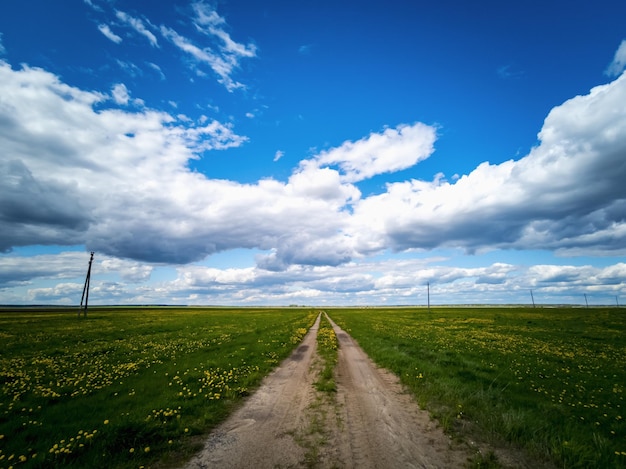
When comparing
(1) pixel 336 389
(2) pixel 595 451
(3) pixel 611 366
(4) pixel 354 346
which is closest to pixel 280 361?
(1) pixel 336 389

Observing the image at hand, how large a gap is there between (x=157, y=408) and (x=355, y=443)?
702 cm

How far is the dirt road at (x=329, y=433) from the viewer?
23.7 feet

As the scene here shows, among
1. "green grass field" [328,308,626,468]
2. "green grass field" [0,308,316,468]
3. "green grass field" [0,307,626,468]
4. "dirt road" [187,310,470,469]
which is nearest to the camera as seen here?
"dirt road" [187,310,470,469]

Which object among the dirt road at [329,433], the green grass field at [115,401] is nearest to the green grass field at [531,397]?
the dirt road at [329,433]

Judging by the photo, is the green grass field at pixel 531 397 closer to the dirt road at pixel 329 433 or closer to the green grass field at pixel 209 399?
the green grass field at pixel 209 399

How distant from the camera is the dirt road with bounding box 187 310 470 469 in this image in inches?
285

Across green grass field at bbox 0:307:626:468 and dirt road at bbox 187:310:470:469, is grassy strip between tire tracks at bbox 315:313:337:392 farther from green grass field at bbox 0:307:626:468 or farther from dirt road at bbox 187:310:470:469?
dirt road at bbox 187:310:470:469

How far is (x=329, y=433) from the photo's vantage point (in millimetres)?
8742

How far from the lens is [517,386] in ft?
46.4

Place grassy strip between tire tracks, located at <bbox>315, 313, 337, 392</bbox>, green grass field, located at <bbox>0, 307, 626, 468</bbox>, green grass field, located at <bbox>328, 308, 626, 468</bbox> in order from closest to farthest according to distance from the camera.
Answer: green grass field, located at <bbox>0, 307, 626, 468</bbox>
green grass field, located at <bbox>328, 308, 626, 468</bbox>
grassy strip between tire tracks, located at <bbox>315, 313, 337, 392</bbox>

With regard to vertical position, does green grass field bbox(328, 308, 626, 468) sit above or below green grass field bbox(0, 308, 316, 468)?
→ below

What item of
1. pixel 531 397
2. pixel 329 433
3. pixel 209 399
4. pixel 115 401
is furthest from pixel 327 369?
pixel 115 401

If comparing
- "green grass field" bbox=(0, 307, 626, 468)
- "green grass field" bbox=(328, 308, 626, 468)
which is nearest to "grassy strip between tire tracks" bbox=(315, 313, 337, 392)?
"green grass field" bbox=(0, 307, 626, 468)

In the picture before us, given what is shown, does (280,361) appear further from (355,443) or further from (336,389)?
(355,443)
